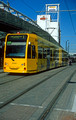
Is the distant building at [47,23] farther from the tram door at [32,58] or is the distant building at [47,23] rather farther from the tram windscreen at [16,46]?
the tram windscreen at [16,46]

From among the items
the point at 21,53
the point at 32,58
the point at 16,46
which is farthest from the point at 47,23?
the point at 21,53

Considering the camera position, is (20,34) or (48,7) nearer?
(20,34)

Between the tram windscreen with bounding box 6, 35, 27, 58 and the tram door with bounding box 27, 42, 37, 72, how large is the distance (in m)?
0.49

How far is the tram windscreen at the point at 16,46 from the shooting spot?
Result: 46.2ft

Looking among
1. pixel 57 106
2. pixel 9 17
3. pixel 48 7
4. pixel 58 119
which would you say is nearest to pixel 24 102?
pixel 57 106

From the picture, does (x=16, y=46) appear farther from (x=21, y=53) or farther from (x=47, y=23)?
(x=47, y=23)

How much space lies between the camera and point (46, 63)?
60.8ft

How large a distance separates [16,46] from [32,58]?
4.74ft

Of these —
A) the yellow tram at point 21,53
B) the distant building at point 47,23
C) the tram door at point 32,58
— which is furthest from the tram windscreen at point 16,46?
the distant building at point 47,23

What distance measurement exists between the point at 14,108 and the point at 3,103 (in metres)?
0.57

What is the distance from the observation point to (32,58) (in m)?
14.7

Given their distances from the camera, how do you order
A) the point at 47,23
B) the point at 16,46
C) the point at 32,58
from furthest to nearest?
the point at 47,23
the point at 32,58
the point at 16,46

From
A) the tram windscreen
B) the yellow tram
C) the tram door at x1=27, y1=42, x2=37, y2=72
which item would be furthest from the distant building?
the tram windscreen

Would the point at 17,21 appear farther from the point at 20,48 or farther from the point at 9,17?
the point at 20,48
